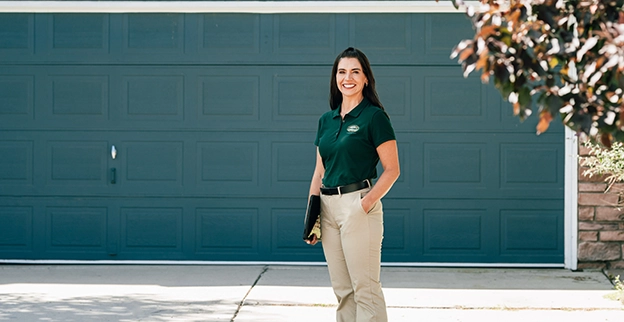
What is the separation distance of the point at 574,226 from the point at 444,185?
4.42ft

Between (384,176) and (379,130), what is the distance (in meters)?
0.26

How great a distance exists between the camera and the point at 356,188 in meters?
4.85

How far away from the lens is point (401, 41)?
8.63m

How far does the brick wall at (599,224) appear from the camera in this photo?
27.3 feet

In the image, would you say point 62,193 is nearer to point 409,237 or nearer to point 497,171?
point 409,237

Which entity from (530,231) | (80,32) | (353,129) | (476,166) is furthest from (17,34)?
(530,231)

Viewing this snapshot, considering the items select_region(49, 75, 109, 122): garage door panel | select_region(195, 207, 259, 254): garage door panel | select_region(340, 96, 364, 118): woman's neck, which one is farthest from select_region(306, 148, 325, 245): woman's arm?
select_region(49, 75, 109, 122): garage door panel

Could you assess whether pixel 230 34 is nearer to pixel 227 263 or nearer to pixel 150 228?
pixel 150 228

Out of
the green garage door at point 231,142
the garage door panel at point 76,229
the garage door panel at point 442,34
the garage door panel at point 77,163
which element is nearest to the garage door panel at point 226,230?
the green garage door at point 231,142

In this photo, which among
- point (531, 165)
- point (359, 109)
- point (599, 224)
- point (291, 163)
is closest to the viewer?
point (359, 109)

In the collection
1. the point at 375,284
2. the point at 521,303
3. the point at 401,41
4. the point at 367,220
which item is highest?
the point at 401,41

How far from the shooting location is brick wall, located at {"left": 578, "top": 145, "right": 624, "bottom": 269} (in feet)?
27.3

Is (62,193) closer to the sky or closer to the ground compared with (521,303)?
closer to the sky

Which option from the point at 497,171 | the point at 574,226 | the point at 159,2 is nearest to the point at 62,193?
the point at 159,2
